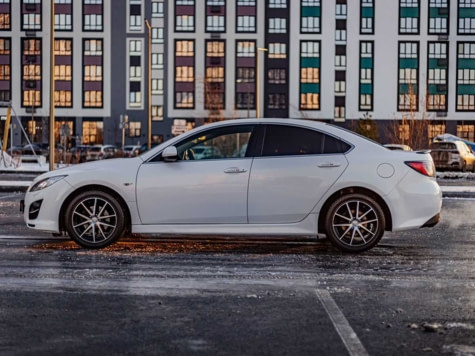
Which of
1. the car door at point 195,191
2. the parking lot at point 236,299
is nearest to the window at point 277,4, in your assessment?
the parking lot at point 236,299

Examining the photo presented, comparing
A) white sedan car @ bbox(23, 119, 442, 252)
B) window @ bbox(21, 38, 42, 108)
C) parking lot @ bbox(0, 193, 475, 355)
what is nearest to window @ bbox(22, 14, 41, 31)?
window @ bbox(21, 38, 42, 108)

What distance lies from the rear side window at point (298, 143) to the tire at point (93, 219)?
1923mm

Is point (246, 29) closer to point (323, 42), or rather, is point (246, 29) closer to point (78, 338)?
point (323, 42)

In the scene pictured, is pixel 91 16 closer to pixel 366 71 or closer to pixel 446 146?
pixel 366 71

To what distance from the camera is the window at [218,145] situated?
8844 millimetres

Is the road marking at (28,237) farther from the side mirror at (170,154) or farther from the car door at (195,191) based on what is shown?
the side mirror at (170,154)

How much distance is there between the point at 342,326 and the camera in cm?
508

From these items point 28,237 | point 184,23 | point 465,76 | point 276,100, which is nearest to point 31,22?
point 184,23

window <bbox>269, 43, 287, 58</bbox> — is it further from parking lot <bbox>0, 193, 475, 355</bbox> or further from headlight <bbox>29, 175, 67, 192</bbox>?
headlight <bbox>29, 175, 67, 192</bbox>

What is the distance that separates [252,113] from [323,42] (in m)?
12.1

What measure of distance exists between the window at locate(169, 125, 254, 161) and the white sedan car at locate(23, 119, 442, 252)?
38 millimetres

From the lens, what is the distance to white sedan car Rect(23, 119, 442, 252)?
8.62 m

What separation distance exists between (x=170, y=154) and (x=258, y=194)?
1114 mm

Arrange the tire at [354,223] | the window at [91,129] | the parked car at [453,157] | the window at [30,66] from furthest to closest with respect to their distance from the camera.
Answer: the window at [91,129]
the window at [30,66]
the parked car at [453,157]
the tire at [354,223]
